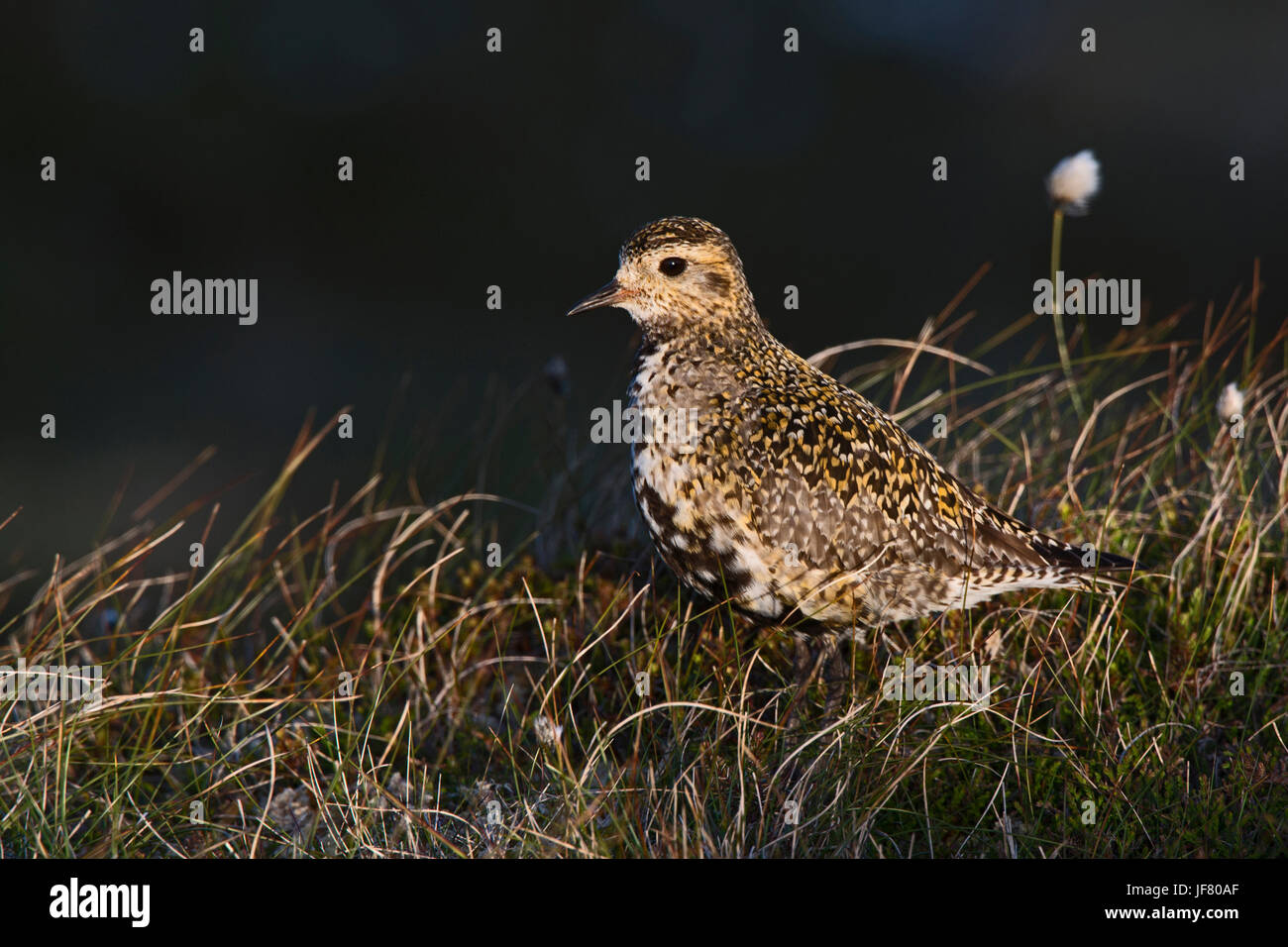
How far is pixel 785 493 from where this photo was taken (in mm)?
4633

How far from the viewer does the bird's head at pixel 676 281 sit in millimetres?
5012

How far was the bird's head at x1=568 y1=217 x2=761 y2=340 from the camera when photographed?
16.4ft

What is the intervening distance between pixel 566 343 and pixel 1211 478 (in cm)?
1058

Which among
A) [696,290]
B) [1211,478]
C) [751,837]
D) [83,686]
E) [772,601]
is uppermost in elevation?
[696,290]

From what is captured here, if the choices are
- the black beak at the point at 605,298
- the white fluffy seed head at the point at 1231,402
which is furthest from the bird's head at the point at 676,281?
the white fluffy seed head at the point at 1231,402

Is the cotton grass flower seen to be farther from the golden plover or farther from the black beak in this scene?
the black beak

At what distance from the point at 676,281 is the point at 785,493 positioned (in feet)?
3.35

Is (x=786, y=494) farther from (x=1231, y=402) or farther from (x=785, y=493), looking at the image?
(x=1231, y=402)

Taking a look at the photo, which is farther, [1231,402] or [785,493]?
[1231,402]

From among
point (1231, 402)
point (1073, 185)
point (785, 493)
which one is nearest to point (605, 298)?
point (785, 493)

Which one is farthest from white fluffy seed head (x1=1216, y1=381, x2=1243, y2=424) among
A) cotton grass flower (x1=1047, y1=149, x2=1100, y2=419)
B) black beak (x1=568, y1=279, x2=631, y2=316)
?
black beak (x1=568, y1=279, x2=631, y2=316)

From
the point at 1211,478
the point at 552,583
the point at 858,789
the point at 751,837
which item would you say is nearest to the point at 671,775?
the point at 751,837

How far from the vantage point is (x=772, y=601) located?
471 cm

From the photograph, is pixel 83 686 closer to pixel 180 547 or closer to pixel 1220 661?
pixel 1220 661
